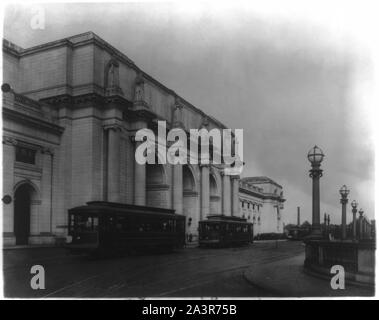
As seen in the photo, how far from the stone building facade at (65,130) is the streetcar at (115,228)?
6.42 m

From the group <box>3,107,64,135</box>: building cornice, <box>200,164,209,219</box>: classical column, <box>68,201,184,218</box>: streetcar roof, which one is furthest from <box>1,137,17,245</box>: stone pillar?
<box>200,164,209,219</box>: classical column

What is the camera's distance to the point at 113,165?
35.2 meters

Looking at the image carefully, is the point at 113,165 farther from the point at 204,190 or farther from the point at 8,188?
the point at 204,190

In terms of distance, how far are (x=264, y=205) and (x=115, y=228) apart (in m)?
79.4

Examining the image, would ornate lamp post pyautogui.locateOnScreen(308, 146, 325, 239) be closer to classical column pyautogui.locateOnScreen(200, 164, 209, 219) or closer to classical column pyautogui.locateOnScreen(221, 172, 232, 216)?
classical column pyautogui.locateOnScreen(200, 164, 209, 219)

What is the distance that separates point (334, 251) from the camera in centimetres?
1474

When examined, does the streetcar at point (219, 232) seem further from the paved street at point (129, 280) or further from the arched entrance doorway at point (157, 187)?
the paved street at point (129, 280)

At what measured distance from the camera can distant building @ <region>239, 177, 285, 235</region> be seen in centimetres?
9236

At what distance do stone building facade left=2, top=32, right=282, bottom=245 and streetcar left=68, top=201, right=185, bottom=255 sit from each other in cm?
642

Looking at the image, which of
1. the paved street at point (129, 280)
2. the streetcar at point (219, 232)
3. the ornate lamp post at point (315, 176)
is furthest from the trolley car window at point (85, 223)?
the streetcar at point (219, 232)

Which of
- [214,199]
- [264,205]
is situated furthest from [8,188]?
[264,205]
